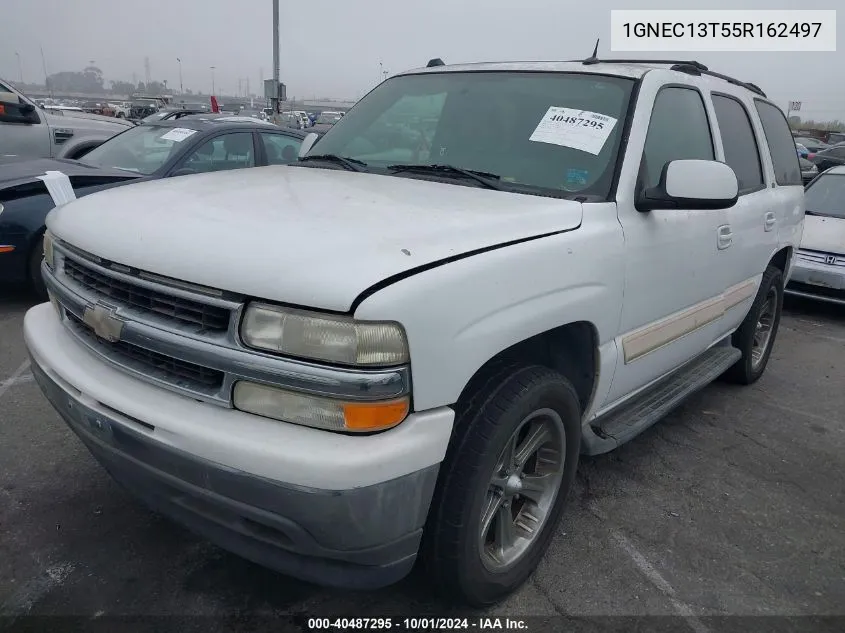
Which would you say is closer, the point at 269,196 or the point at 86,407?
the point at 86,407

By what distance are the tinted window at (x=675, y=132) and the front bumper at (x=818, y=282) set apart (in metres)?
4.09

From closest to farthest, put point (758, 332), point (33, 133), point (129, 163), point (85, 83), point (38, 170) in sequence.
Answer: point (758, 332)
point (38, 170)
point (129, 163)
point (33, 133)
point (85, 83)

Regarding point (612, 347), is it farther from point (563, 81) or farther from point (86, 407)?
point (86, 407)


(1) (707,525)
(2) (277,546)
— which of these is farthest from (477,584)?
(1) (707,525)

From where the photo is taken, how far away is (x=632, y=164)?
2.70 m

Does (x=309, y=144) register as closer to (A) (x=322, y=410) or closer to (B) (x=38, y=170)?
(A) (x=322, y=410)

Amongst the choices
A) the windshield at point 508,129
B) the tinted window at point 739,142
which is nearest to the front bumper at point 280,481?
the windshield at point 508,129

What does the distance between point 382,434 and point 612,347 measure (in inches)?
48.7

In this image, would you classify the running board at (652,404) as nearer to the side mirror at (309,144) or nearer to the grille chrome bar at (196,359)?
the grille chrome bar at (196,359)

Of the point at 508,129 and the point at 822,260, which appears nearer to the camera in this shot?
the point at 508,129

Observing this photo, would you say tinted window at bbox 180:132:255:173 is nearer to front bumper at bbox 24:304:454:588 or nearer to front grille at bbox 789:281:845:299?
front bumper at bbox 24:304:454:588

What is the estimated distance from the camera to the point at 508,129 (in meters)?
2.92

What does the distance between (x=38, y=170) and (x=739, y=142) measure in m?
5.23

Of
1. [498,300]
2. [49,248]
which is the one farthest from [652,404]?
[49,248]
